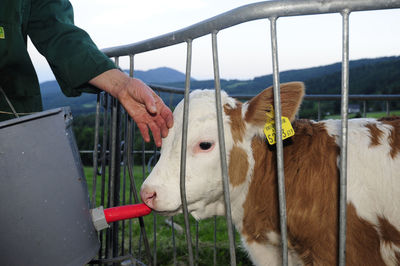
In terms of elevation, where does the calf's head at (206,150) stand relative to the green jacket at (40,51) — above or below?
below

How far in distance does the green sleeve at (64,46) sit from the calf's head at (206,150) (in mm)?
544

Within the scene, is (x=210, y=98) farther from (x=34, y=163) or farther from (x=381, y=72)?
(x=381, y=72)

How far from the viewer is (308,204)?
1.91 metres

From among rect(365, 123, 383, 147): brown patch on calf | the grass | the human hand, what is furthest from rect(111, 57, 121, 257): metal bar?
rect(365, 123, 383, 147): brown patch on calf

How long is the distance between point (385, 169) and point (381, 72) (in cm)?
795

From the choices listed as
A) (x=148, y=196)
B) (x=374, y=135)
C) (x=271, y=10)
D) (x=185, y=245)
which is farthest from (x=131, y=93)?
(x=185, y=245)

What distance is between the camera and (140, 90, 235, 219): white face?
1.86 meters

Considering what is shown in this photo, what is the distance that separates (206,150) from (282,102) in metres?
0.48

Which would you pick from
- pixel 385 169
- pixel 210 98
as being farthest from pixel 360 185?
pixel 210 98

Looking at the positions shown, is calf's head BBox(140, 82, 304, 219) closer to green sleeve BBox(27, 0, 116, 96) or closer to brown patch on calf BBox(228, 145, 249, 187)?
brown patch on calf BBox(228, 145, 249, 187)

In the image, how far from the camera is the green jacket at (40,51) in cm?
165

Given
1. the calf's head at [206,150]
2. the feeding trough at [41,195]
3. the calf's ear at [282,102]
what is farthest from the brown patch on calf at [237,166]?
the feeding trough at [41,195]

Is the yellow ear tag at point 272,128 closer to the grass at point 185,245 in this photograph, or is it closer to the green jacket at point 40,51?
the green jacket at point 40,51

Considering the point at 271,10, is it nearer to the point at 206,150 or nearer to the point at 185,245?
the point at 206,150
